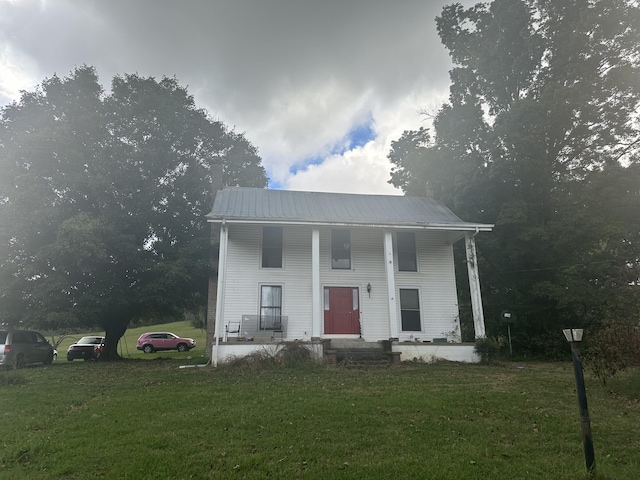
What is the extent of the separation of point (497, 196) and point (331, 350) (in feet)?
36.8

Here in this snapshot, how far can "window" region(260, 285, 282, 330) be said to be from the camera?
15.1 metres

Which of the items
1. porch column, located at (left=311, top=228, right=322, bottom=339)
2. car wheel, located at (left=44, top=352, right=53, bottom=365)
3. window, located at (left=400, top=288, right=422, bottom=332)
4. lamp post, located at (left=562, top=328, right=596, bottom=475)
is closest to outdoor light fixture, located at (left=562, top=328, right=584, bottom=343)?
lamp post, located at (left=562, top=328, right=596, bottom=475)

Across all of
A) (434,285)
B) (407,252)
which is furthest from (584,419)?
(407,252)

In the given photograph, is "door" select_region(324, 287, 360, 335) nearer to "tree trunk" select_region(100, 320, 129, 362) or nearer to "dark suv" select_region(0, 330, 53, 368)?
"tree trunk" select_region(100, 320, 129, 362)

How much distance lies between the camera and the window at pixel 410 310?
15766mm

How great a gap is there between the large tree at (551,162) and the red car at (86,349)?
62.8 ft

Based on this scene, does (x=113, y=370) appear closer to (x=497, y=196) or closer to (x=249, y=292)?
(x=249, y=292)

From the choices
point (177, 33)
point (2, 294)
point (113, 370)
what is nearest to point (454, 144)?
point (177, 33)

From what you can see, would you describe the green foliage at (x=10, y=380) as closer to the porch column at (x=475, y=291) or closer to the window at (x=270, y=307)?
the window at (x=270, y=307)

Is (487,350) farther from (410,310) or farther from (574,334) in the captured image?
(574,334)

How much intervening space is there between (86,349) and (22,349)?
722 centimetres

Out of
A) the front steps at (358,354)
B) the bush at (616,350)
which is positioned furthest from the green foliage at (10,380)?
the bush at (616,350)

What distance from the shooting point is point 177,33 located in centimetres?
1400

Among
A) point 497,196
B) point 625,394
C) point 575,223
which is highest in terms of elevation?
point 497,196
